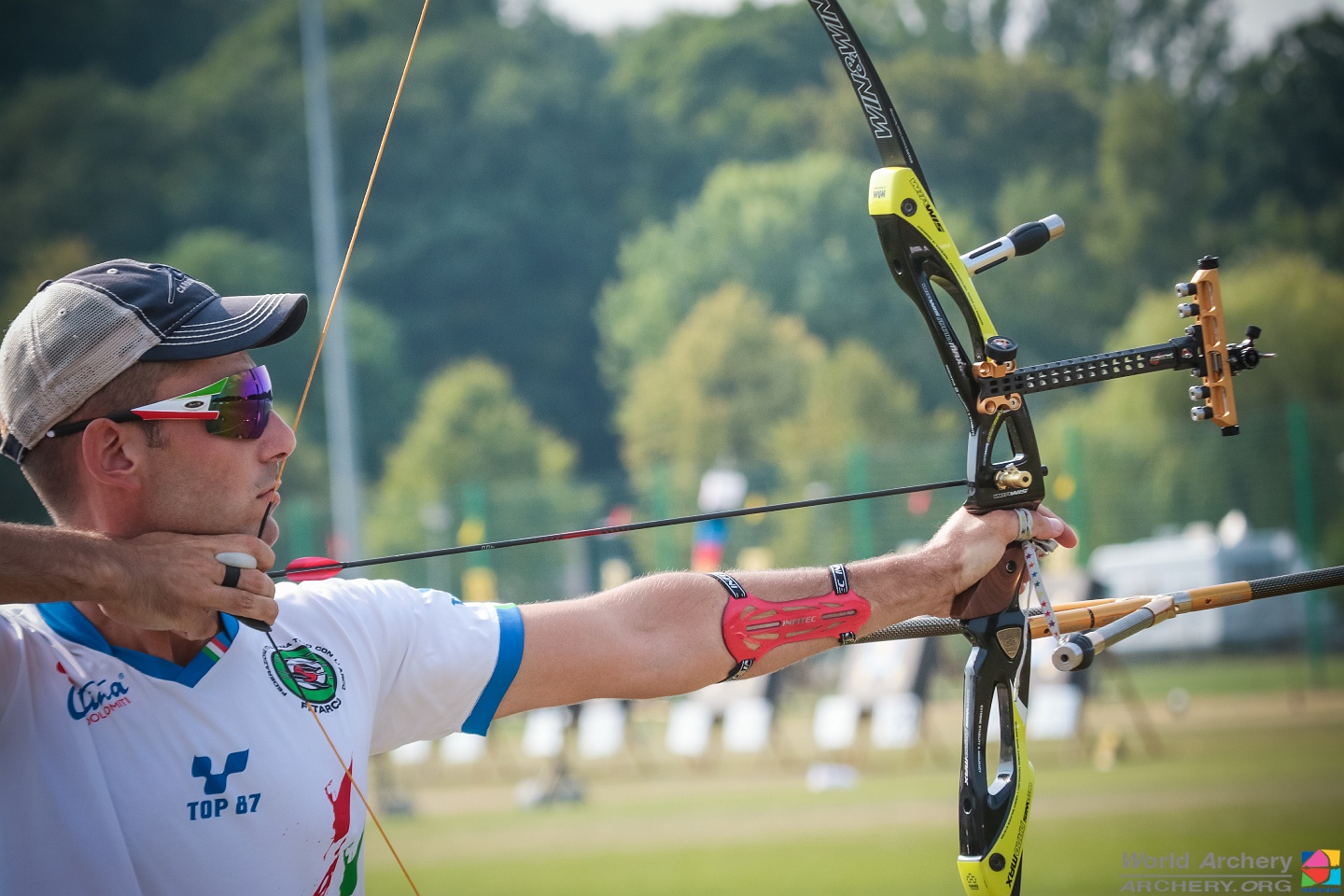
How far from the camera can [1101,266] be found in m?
36.9

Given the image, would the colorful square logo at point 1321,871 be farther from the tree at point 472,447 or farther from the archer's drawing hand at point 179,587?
the tree at point 472,447

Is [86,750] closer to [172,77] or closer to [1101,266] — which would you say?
[1101,266]

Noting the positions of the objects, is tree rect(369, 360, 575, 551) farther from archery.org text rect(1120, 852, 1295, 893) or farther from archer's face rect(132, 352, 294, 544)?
archer's face rect(132, 352, 294, 544)

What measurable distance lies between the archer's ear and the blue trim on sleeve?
626 mm

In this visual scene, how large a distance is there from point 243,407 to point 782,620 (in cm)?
97

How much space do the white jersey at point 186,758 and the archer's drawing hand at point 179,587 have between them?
4.1 inches

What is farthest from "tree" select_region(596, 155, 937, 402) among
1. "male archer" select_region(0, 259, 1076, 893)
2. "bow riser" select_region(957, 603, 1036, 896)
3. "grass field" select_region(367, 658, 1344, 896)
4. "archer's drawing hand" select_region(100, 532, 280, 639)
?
"archer's drawing hand" select_region(100, 532, 280, 639)

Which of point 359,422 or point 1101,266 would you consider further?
point 359,422

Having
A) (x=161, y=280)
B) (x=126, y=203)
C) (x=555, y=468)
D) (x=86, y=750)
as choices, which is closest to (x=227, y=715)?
(x=86, y=750)

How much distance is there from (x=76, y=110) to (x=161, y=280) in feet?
146

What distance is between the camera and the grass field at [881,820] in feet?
23.3

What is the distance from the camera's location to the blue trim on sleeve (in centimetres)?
238

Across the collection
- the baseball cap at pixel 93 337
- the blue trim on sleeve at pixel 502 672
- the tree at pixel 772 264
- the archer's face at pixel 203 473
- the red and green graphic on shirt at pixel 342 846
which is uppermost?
the tree at pixel 772 264

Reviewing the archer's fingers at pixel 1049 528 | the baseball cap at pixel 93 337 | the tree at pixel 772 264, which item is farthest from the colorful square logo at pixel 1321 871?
the tree at pixel 772 264
